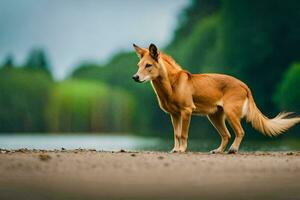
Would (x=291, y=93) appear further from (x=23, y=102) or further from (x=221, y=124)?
(x=23, y=102)

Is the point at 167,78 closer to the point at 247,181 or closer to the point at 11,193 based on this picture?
the point at 247,181

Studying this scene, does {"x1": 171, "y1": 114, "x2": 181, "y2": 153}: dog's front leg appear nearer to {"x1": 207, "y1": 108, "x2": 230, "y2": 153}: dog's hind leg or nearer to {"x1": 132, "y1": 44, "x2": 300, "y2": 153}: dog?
{"x1": 132, "y1": 44, "x2": 300, "y2": 153}: dog

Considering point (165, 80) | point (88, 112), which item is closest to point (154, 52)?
point (165, 80)

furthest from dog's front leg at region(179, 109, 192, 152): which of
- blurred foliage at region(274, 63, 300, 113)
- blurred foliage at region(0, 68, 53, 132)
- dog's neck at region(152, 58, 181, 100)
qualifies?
blurred foliage at region(0, 68, 53, 132)

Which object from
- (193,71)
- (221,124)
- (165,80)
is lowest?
(221,124)

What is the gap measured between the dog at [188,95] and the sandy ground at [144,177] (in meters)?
1.99

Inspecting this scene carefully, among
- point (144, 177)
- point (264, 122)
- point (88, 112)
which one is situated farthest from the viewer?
point (88, 112)

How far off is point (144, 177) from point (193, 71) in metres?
62.2

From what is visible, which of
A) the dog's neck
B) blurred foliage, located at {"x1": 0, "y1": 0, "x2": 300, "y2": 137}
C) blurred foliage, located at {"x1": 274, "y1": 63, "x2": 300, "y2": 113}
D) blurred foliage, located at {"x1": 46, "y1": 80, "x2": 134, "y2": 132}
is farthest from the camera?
blurred foliage, located at {"x1": 46, "y1": 80, "x2": 134, "y2": 132}

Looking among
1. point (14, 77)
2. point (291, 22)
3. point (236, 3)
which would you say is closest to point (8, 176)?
point (291, 22)

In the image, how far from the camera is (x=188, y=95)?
16.3 meters

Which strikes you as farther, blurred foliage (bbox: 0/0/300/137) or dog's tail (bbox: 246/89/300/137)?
blurred foliage (bbox: 0/0/300/137)

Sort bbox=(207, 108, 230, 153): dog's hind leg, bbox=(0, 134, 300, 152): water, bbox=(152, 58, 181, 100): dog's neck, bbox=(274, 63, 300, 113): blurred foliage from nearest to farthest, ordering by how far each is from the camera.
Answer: bbox=(152, 58, 181, 100): dog's neck
bbox=(207, 108, 230, 153): dog's hind leg
bbox=(0, 134, 300, 152): water
bbox=(274, 63, 300, 113): blurred foliage

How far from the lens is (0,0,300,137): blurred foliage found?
61281 millimetres
